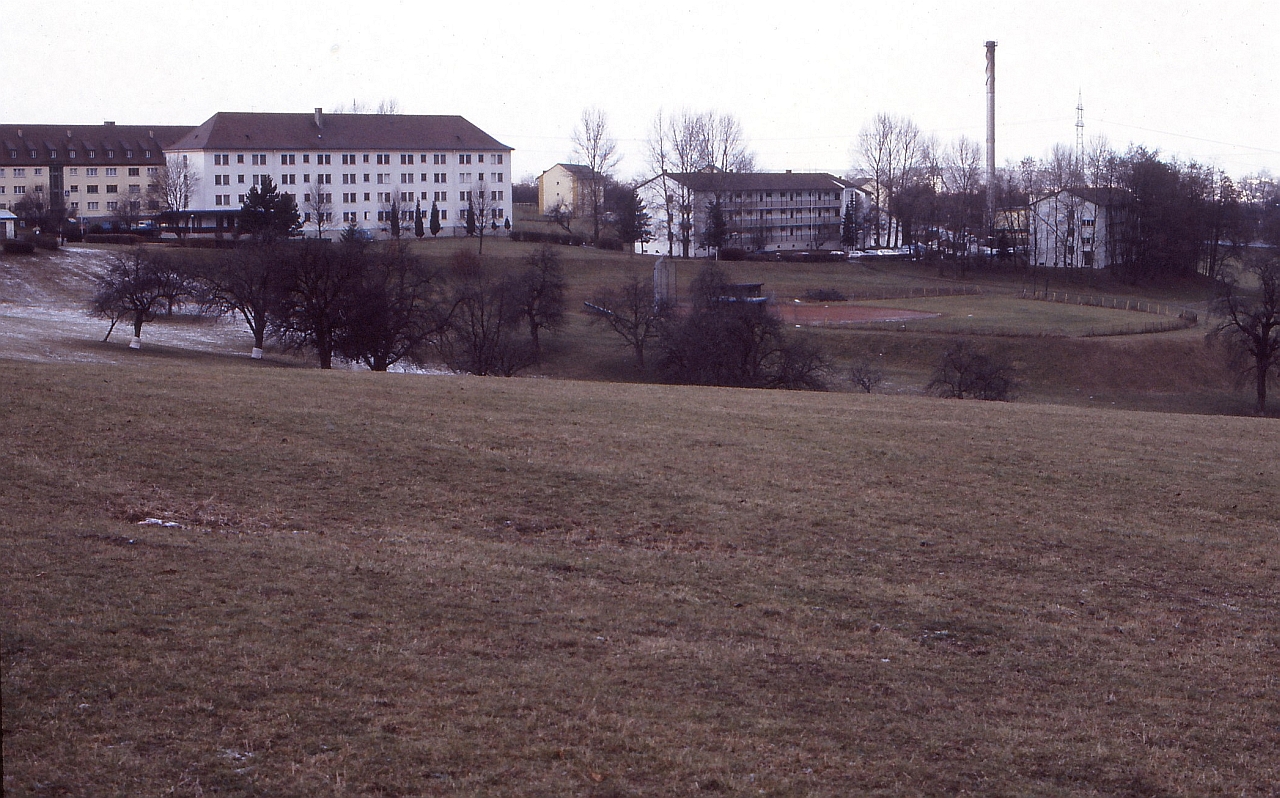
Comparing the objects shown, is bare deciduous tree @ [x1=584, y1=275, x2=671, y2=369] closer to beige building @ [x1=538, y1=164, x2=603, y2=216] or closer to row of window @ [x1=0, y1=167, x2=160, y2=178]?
row of window @ [x1=0, y1=167, x2=160, y2=178]

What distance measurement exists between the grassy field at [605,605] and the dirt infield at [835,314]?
52.6 meters

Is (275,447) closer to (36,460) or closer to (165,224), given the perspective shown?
(36,460)

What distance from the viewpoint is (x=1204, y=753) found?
7547 millimetres

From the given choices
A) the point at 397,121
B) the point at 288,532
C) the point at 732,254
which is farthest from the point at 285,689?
the point at 397,121

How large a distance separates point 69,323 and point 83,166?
72635mm

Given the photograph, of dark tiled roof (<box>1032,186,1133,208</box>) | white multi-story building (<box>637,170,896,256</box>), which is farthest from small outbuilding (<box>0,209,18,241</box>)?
dark tiled roof (<box>1032,186,1133,208</box>)

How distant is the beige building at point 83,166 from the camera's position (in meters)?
114

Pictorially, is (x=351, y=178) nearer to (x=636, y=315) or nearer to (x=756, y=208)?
(x=756, y=208)

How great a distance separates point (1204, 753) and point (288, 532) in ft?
28.6

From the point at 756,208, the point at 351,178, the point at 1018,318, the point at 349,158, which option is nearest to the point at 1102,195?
the point at 756,208

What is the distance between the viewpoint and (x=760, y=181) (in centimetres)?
13388

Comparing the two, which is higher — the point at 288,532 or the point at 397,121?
the point at 397,121

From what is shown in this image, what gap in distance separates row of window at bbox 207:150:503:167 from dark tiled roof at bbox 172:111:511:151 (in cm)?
70

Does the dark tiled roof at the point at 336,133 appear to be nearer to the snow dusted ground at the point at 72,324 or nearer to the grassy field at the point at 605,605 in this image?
the snow dusted ground at the point at 72,324
